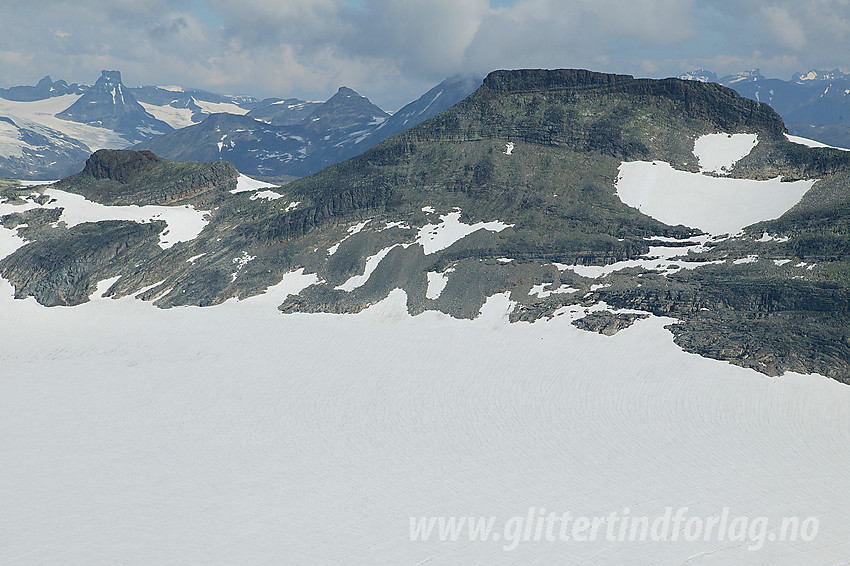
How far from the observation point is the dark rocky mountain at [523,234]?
58.4 m

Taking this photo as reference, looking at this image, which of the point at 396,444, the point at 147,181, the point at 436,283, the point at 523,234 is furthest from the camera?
the point at 147,181

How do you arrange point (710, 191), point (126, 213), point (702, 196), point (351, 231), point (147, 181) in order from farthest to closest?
1. point (147, 181)
2. point (126, 213)
3. point (351, 231)
4. point (710, 191)
5. point (702, 196)

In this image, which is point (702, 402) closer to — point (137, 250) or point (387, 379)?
point (387, 379)

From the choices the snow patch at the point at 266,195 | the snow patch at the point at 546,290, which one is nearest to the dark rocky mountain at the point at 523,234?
the snow patch at the point at 546,290

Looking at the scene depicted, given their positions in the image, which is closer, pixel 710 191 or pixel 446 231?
pixel 710 191

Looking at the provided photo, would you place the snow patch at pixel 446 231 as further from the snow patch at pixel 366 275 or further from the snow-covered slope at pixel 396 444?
the snow-covered slope at pixel 396 444

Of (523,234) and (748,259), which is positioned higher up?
(523,234)

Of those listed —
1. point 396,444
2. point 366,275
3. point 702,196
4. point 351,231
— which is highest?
point 702,196

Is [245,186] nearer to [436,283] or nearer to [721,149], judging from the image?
[436,283]

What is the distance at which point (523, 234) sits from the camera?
78.8m

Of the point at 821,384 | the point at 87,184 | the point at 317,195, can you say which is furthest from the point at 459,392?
the point at 87,184

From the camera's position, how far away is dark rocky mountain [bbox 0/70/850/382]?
5838cm

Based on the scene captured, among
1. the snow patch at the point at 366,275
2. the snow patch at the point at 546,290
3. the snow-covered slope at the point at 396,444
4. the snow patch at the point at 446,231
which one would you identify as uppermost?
the snow patch at the point at 446,231

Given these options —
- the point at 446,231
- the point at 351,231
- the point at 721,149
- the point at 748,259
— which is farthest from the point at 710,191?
the point at 351,231
